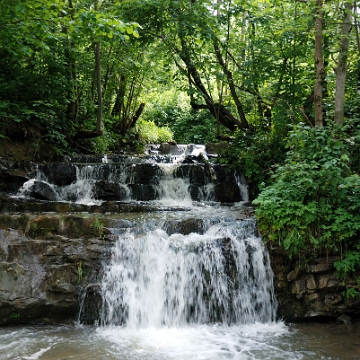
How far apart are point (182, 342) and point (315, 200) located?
10.5 ft

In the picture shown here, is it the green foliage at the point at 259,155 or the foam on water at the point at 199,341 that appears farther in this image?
the green foliage at the point at 259,155

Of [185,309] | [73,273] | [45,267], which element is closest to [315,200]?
[185,309]

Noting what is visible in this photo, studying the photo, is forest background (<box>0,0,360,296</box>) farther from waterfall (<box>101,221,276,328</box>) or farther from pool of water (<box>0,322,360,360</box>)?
pool of water (<box>0,322,360,360</box>)

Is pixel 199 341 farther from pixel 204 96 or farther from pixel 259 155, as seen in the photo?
pixel 204 96

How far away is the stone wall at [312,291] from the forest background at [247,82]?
18cm

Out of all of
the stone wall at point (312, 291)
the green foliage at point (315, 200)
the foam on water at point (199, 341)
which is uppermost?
the green foliage at point (315, 200)

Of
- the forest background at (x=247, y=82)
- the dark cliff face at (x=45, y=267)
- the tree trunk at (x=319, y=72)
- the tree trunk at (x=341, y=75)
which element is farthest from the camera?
the tree trunk at (x=319, y=72)

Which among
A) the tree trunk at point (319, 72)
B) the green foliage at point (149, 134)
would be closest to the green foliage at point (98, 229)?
the tree trunk at point (319, 72)

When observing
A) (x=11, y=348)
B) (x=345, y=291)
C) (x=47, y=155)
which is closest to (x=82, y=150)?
(x=47, y=155)

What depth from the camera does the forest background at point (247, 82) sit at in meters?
6.31

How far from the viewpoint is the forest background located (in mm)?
6312

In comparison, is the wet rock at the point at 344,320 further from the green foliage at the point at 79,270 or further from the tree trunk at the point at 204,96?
the tree trunk at the point at 204,96

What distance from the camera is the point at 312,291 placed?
6.13 meters

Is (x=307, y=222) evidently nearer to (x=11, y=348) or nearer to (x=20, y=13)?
(x=11, y=348)
